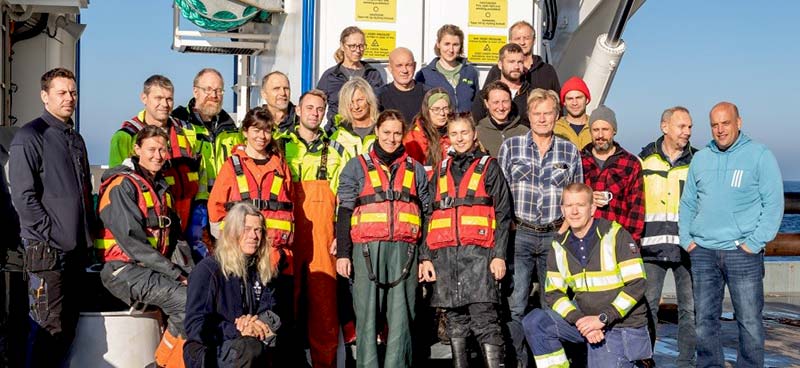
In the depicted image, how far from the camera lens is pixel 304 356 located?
678cm

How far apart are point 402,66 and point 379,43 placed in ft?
5.67

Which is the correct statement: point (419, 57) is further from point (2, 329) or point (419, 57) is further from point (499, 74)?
point (2, 329)

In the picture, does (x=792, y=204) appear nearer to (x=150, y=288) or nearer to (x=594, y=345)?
(x=594, y=345)

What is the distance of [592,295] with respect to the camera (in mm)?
6125

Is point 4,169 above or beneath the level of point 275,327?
above

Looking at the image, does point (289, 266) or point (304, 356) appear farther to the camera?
point (304, 356)

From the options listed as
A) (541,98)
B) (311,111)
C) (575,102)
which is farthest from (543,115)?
(311,111)

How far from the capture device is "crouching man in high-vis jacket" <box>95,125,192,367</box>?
20.5ft

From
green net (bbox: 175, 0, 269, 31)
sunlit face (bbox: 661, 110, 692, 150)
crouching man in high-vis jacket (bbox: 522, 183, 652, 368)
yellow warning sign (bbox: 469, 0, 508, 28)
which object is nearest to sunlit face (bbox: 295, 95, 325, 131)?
crouching man in high-vis jacket (bbox: 522, 183, 652, 368)

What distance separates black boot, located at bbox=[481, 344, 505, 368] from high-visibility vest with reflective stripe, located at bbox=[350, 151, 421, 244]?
819 millimetres

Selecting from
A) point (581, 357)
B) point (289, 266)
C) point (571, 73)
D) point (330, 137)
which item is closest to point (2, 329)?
point (289, 266)

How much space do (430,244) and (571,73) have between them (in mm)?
5560

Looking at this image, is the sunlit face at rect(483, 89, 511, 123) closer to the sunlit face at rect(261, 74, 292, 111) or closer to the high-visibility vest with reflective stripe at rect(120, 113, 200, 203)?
the sunlit face at rect(261, 74, 292, 111)

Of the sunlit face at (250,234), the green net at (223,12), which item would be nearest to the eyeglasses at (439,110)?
the sunlit face at (250,234)
